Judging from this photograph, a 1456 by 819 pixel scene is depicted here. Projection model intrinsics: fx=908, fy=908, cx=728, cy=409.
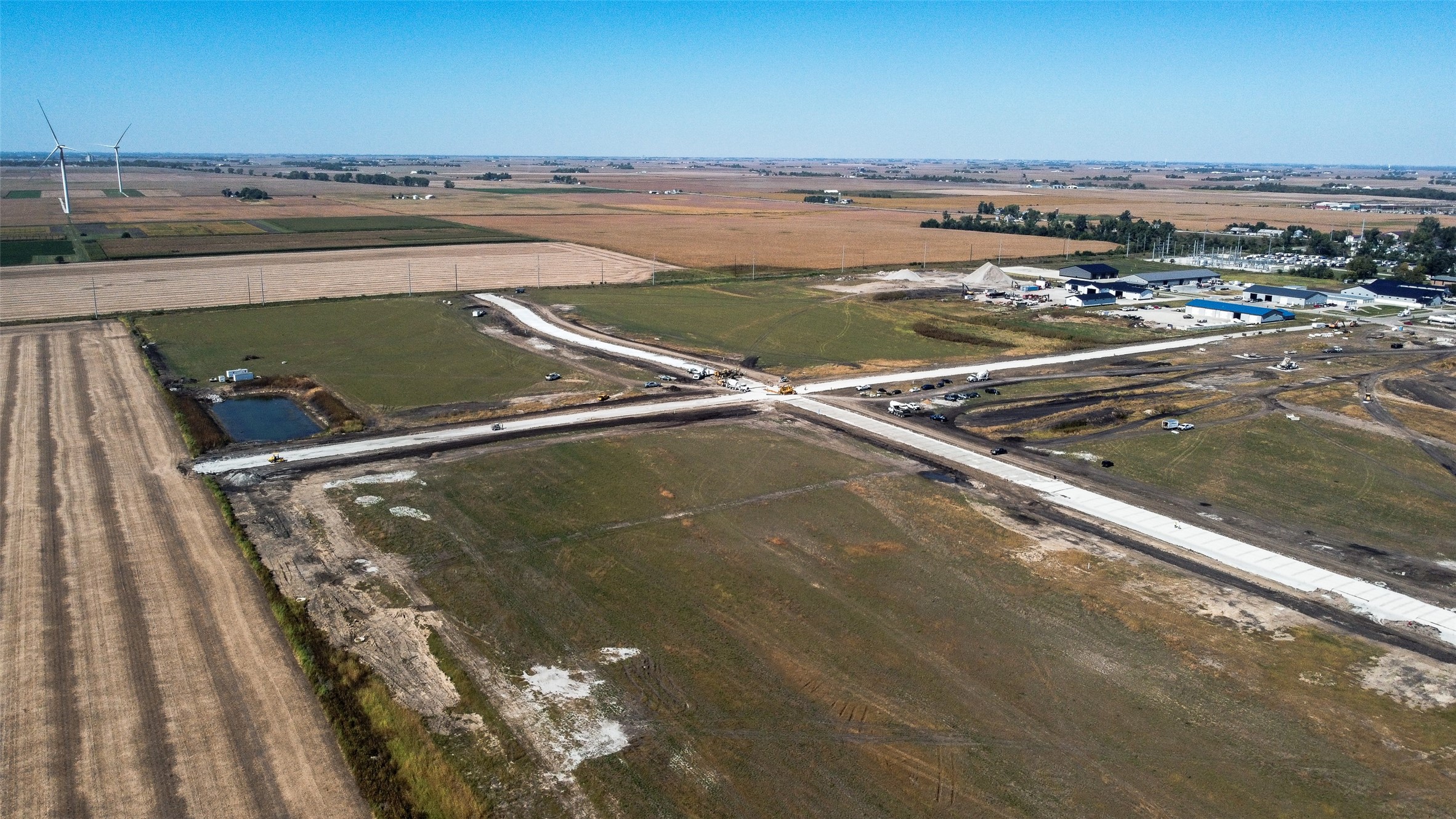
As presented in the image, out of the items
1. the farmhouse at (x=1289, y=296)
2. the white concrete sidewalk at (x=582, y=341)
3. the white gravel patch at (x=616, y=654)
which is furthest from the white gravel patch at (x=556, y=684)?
the farmhouse at (x=1289, y=296)

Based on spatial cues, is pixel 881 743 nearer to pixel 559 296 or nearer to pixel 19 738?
pixel 19 738

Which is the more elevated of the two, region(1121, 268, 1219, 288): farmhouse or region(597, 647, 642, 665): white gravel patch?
region(1121, 268, 1219, 288): farmhouse

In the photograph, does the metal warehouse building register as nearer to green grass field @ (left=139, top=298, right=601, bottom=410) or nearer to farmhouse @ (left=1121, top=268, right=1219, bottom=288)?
farmhouse @ (left=1121, top=268, right=1219, bottom=288)

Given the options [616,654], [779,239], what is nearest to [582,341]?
[616,654]

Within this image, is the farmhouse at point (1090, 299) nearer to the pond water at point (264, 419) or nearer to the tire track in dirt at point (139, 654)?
the pond water at point (264, 419)

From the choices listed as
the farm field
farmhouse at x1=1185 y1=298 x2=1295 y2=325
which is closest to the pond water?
the farm field

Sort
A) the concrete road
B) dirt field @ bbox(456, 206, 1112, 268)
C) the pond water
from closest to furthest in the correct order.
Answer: the concrete road, the pond water, dirt field @ bbox(456, 206, 1112, 268)
